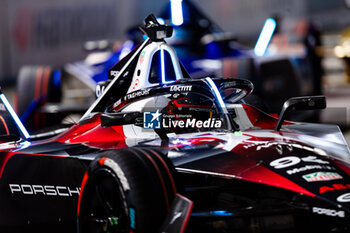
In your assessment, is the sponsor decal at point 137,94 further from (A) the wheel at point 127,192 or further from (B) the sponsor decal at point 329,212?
(B) the sponsor decal at point 329,212

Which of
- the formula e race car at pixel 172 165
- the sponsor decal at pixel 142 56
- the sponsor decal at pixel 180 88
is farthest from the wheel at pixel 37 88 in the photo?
the sponsor decal at pixel 180 88

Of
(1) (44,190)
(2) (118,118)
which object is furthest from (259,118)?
(1) (44,190)

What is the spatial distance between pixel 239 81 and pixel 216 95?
0.43 meters

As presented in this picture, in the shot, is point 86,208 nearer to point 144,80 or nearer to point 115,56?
point 144,80

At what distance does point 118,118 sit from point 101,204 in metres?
0.78

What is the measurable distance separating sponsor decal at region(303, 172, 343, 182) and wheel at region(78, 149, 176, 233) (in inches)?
29.7

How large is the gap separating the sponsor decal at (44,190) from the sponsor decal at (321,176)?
1.61 meters

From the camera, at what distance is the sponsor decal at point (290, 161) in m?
4.15

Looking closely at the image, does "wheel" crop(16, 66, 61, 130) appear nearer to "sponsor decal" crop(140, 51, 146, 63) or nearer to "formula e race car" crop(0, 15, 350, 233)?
"formula e race car" crop(0, 15, 350, 233)

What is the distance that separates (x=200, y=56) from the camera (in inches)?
471

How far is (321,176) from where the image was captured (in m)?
4.08

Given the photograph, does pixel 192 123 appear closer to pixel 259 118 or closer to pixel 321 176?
pixel 259 118

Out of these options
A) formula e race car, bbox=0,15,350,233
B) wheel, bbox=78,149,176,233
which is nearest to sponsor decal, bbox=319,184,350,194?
formula e race car, bbox=0,15,350,233

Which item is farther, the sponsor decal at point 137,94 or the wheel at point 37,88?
the wheel at point 37,88
